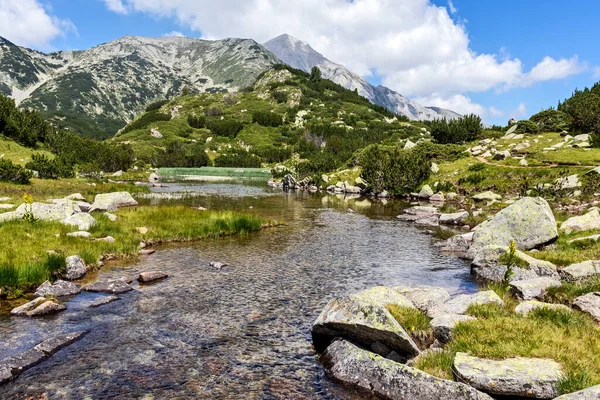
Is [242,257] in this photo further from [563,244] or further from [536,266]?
[563,244]

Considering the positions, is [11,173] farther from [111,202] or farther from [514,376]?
[514,376]

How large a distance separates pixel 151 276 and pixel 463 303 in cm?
1619

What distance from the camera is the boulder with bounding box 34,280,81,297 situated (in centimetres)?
1773

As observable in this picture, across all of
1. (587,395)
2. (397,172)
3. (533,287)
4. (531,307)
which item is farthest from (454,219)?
(587,395)

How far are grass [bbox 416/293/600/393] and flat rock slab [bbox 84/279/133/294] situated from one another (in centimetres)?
1490

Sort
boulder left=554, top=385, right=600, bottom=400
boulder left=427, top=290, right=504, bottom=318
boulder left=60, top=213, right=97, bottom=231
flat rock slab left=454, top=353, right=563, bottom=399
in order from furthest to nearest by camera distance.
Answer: boulder left=60, top=213, right=97, bottom=231 < boulder left=427, top=290, right=504, bottom=318 < flat rock slab left=454, top=353, right=563, bottom=399 < boulder left=554, top=385, right=600, bottom=400

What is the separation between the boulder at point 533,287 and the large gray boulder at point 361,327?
24.3 feet

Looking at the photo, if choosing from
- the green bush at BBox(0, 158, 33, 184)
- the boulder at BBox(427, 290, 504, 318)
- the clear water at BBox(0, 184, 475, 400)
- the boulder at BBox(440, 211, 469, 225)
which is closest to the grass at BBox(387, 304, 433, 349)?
the boulder at BBox(427, 290, 504, 318)

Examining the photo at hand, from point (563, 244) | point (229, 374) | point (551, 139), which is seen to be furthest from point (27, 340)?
point (551, 139)

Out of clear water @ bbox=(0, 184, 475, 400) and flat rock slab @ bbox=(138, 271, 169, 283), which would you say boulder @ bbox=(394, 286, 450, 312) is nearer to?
clear water @ bbox=(0, 184, 475, 400)

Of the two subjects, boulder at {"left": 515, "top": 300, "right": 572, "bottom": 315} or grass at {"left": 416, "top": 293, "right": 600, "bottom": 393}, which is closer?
grass at {"left": 416, "top": 293, "right": 600, "bottom": 393}

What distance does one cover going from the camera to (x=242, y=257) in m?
26.8

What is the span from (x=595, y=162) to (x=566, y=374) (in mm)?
63734

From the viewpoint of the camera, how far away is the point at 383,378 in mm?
10664
